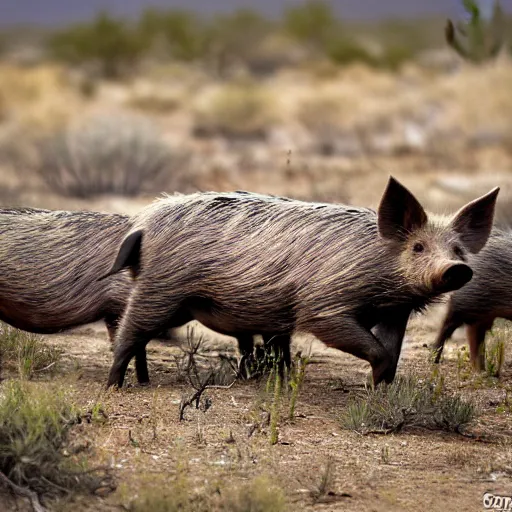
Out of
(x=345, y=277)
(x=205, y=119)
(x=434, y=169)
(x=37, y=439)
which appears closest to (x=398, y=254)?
(x=345, y=277)

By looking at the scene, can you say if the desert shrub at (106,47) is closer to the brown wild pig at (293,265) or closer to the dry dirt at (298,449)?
the brown wild pig at (293,265)

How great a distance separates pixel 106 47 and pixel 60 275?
4309 cm

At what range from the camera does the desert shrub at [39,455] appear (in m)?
4.96

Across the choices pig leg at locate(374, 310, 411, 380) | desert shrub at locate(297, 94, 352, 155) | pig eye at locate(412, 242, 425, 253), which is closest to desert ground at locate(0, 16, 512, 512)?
pig leg at locate(374, 310, 411, 380)

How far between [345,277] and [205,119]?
26947mm

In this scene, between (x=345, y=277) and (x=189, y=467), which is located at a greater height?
(x=345, y=277)

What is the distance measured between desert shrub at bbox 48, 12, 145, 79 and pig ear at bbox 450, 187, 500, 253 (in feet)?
140

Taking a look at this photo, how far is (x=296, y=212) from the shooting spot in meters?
6.87

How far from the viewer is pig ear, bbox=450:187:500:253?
6.55m

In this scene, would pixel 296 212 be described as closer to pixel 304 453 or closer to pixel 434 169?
pixel 304 453

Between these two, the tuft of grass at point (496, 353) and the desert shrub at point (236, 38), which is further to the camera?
the desert shrub at point (236, 38)

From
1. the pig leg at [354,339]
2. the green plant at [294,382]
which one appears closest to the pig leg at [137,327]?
the green plant at [294,382]

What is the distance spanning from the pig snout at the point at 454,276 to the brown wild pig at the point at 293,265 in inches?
0.9

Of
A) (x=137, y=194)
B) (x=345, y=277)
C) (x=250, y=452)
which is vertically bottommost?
(x=137, y=194)
